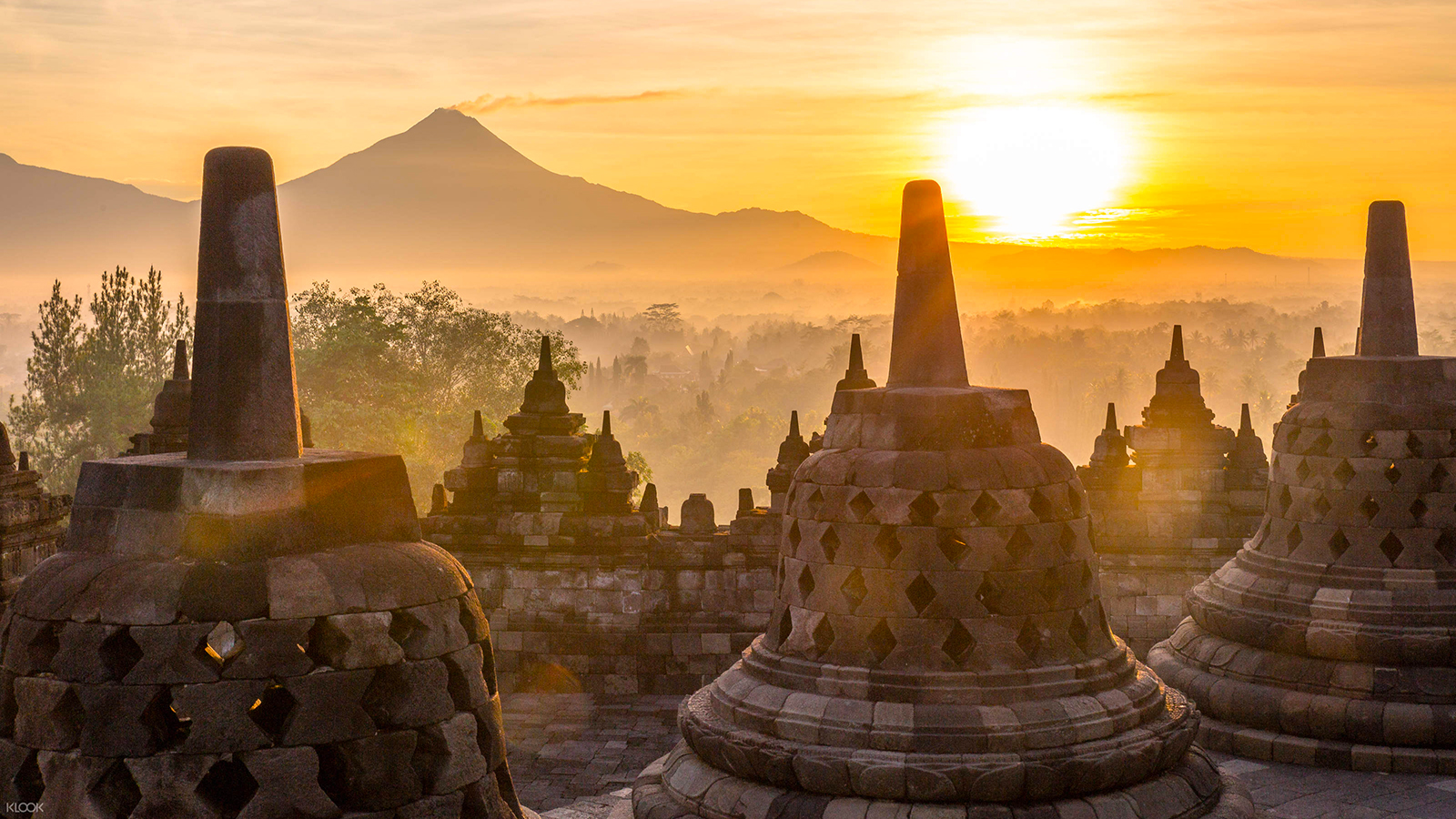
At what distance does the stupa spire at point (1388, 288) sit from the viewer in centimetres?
1310

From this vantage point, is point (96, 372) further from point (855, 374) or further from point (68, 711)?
point (68, 711)

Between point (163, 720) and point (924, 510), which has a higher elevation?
point (924, 510)

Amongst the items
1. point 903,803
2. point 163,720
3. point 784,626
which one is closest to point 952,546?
point 784,626

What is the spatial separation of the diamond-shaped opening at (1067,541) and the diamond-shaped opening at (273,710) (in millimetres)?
5027

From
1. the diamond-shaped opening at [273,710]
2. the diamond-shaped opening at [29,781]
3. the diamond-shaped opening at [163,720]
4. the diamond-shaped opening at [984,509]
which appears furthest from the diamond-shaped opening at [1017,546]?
the diamond-shaped opening at [29,781]

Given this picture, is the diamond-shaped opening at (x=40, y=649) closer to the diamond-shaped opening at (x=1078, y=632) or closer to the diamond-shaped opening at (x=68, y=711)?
the diamond-shaped opening at (x=68, y=711)

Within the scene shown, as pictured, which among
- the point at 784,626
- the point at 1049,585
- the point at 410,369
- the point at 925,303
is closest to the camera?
the point at 1049,585

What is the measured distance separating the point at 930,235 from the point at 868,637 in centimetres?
284

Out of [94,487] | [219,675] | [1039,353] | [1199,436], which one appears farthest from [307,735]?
[1039,353]

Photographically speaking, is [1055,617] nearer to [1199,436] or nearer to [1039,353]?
[1199,436]

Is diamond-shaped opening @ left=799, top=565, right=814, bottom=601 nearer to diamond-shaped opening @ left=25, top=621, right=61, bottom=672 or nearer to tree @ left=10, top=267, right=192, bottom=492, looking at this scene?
diamond-shaped opening @ left=25, top=621, right=61, bottom=672

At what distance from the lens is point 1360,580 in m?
12.7

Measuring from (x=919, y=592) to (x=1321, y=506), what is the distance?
6.15 m

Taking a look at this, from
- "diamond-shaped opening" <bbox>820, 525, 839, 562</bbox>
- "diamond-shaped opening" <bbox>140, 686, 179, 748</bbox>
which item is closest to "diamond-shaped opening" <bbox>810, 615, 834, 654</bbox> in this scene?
"diamond-shaped opening" <bbox>820, 525, 839, 562</bbox>
